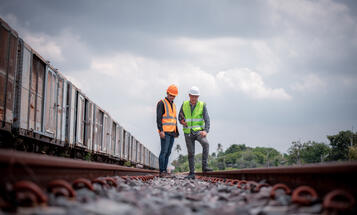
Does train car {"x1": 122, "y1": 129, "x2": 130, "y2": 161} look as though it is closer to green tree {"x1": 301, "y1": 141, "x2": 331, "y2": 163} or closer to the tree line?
the tree line

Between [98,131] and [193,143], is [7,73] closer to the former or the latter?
[193,143]

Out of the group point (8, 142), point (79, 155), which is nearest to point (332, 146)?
point (79, 155)

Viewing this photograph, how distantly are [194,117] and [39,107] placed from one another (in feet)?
12.0

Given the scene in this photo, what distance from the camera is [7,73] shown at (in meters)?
7.06

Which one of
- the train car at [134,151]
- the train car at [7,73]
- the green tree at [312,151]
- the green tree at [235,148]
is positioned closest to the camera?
the train car at [7,73]

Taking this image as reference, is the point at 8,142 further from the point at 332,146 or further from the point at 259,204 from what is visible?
the point at 332,146

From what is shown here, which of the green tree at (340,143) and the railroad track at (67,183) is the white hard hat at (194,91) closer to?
the railroad track at (67,183)

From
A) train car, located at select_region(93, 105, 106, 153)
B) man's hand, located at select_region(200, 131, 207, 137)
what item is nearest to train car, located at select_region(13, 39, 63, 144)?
man's hand, located at select_region(200, 131, 207, 137)

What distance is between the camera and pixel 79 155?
14219 mm

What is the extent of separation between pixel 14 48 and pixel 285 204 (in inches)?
251

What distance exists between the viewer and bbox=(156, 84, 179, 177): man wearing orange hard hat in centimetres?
884

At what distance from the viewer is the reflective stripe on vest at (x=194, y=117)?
846 centimetres

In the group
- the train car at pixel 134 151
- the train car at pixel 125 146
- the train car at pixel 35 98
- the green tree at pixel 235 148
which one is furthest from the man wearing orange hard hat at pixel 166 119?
the green tree at pixel 235 148

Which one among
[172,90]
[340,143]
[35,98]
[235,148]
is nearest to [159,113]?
[172,90]
